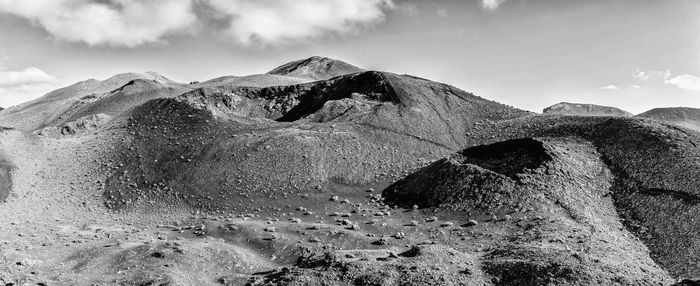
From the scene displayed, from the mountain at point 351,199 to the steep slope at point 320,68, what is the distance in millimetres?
64270

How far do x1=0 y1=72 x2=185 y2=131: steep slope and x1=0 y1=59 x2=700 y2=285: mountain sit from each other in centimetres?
3784

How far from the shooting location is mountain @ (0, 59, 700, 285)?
20.5 m

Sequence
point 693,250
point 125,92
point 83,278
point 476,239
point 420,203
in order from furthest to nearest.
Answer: point 125,92
point 420,203
point 476,239
point 693,250
point 83,278

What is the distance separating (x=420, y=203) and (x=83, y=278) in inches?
797

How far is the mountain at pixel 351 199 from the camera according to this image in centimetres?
2047

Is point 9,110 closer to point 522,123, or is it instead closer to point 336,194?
point 336,194

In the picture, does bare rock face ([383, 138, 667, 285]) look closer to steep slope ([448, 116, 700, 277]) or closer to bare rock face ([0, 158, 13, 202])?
steep slope ([448, 116, 700, 277])

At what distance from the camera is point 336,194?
113 ft

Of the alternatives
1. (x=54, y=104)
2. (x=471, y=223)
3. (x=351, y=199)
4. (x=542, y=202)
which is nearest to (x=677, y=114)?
(x=542, y=202)

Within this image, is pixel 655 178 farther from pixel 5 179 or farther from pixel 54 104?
pixel 54 104

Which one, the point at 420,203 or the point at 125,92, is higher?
the point at 125,92

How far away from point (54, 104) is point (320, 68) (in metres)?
61.7

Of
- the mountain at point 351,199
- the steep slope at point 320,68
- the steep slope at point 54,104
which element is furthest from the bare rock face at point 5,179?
the steep slope at point 320,68

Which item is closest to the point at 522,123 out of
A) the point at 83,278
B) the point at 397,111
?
the point at 397,111
